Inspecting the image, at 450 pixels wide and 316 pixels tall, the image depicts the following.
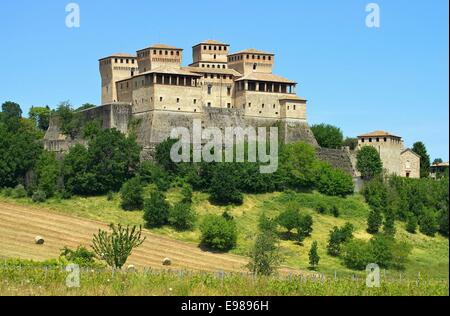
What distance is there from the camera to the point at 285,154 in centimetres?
7869

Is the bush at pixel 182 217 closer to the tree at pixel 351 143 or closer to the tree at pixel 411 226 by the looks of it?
the tree at pixel 411 226

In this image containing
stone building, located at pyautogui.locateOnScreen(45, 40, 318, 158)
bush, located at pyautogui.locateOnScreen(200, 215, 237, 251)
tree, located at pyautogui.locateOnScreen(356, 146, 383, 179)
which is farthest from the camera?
tree, located at pyautogui.locateOnScreen(356, 146, 383, 179)

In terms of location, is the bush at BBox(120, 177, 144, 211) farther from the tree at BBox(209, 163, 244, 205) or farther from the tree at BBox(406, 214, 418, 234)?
the tree at BBox(406, 214, 418, 234)

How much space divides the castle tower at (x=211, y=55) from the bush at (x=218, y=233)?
70.0 ft

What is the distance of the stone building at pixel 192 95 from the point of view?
7856 cm

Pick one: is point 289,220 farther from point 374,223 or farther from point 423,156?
point 423,156

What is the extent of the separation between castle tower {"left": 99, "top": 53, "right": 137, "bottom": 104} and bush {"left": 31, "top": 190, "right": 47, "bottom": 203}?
15.2m

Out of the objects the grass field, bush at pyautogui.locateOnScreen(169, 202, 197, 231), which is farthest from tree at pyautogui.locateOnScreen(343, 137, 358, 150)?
the grass field

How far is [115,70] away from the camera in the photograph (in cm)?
8538

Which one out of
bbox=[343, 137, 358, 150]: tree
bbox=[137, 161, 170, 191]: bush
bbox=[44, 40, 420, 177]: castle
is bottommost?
bbox=[137, 161, 170, 191]: bush

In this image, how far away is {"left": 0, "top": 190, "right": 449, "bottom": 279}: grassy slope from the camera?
6562 centimetres

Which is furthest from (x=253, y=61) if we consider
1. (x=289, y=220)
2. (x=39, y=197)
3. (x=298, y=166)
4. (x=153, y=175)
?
(x=39, y=197)
